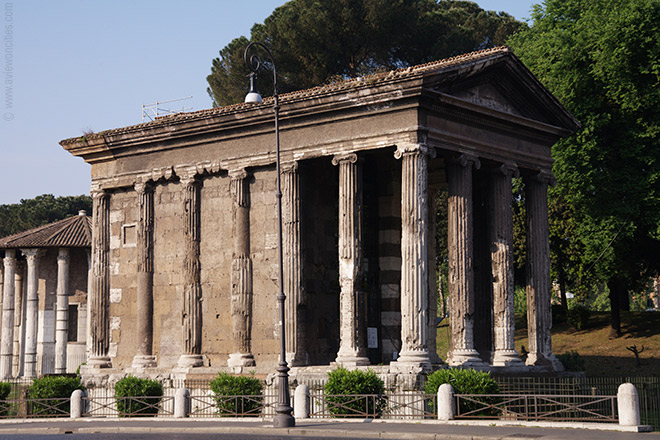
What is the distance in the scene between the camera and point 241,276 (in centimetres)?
3170

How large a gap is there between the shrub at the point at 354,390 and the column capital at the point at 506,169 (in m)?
9.42

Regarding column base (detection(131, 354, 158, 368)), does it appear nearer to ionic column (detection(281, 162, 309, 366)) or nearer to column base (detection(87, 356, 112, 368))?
column base (detection(87, 356, 112, 368))

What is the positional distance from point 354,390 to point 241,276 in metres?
7.44

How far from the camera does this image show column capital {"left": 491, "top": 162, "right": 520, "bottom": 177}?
3172 cm

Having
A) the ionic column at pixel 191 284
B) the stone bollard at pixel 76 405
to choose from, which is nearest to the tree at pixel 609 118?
the ionic column at pixel 191 284

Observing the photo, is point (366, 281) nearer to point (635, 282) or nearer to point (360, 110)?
point (360, 110)

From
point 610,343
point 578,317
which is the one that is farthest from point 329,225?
point 578,317

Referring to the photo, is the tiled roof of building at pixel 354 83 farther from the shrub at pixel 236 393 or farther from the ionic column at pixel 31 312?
the ionic column at pixel 31 312

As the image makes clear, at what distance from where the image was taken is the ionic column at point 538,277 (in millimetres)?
32531

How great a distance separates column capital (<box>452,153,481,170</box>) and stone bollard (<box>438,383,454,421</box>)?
8530 millimetres

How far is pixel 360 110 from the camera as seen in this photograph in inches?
1155

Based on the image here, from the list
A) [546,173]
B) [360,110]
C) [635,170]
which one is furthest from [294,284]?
[635,170]

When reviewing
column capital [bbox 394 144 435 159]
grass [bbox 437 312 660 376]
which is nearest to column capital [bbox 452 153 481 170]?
column capital [bbox 394 144 435 159]

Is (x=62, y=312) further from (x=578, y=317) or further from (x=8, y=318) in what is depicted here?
(x=578, y=317)
